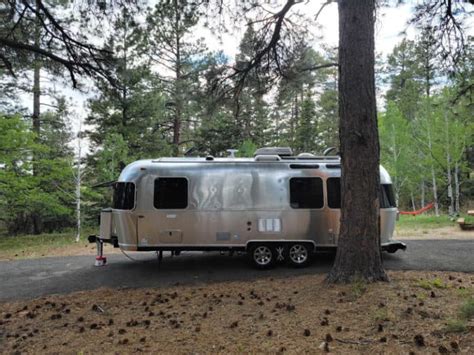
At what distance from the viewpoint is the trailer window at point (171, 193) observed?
7.65 metres

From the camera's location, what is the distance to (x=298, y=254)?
7.77 m

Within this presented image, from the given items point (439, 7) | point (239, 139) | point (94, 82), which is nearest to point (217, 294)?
point (94, 82)

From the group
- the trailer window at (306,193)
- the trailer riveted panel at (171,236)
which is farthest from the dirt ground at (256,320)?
the trailer window at (306,193)

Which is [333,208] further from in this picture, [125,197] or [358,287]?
[125,197]

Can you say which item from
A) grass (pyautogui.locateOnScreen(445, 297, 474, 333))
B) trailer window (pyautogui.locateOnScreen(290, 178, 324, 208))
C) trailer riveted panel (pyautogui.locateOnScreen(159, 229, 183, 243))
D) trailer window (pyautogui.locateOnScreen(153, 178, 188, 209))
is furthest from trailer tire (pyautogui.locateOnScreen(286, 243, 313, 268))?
grass (pyautogui.locateOnScreen(445, 297, 474, 333))

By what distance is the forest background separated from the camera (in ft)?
22.3

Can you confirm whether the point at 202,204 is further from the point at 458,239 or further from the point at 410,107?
the point at 410,107

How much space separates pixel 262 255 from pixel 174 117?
15.5 meters

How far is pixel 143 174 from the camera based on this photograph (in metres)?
7.72

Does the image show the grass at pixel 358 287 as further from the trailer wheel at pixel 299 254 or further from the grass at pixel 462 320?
the trailer wheel at pixel 299 254

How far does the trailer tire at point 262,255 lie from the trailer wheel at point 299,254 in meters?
0.34

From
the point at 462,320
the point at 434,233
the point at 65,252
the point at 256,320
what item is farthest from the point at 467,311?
the point at 65,252

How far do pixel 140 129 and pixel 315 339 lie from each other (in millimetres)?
16656

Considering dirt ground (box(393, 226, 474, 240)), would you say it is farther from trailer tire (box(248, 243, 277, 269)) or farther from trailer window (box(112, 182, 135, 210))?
trailer window (box(112, 182, 135, 210))
